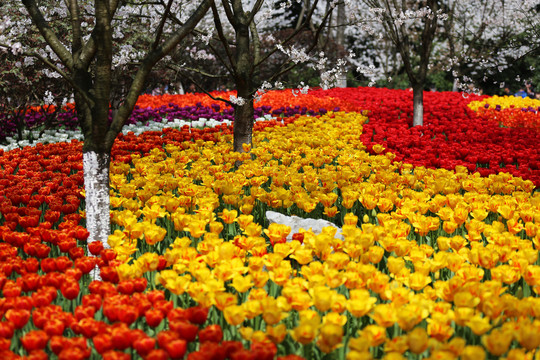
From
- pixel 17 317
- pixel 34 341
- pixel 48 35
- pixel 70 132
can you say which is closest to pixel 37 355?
pixel 34 341

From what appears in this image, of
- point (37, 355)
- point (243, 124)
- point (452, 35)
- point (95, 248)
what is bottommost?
point (37, 355)

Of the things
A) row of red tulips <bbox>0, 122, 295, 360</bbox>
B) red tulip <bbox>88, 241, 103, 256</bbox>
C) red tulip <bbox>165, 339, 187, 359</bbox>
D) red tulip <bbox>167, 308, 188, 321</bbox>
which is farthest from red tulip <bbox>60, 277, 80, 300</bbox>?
red tulip <bbox>165, 339, 187, 359</bbox>

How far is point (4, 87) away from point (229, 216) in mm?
7728

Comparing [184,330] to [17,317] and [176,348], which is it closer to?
[176,348]

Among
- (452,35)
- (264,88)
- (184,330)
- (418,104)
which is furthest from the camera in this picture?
(452,35)

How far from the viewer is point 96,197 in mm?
3742

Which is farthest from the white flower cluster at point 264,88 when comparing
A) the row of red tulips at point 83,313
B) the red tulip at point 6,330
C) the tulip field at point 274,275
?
the red tulip at point 6,330

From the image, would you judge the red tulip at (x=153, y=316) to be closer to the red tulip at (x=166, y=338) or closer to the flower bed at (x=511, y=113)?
the red tulip at (x=166, y=338)

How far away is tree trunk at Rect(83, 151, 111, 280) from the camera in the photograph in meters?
3.74

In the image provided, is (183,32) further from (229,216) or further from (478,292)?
(478,292)

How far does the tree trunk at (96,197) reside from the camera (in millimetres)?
3736

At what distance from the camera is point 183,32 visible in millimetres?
3820

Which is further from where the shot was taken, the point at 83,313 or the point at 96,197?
the point at 96,197

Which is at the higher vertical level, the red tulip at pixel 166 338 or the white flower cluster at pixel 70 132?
the white flower cluster at pixel 70 132
